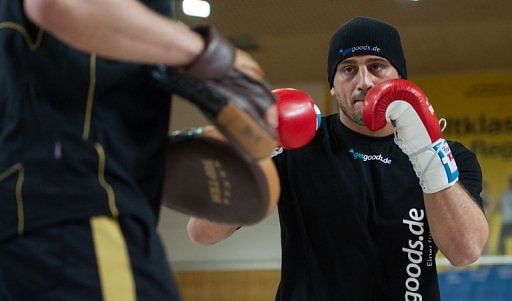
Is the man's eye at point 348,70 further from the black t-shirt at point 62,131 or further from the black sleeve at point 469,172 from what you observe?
the black t-shirt at point 62,131

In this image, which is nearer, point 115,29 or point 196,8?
point 115,29

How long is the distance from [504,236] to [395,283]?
4943 mm

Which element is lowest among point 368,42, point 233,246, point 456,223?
point 233,246

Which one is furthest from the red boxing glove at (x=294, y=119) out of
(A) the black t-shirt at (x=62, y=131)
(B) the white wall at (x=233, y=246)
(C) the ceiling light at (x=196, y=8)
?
(B) the white wall at (x=233, y=246)

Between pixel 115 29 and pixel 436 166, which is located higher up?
pixel 115 29

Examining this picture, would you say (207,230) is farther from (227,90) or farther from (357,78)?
(227,90)

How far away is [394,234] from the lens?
8.34ft

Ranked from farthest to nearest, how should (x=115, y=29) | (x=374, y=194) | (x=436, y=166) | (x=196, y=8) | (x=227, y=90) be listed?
1. (x=196, y=8)
2. (x=374, y=194)
3. (x=436, y=166)
4. (x=227, y=90)
5. (x=115, y=29)

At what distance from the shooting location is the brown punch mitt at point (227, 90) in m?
1.29

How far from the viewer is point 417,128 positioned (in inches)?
92.7

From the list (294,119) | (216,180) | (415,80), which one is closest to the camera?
(216,180)

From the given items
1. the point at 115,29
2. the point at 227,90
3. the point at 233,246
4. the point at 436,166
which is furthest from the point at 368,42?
the point at 233,246

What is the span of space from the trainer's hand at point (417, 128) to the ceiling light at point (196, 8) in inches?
160

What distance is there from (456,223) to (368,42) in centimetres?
71
